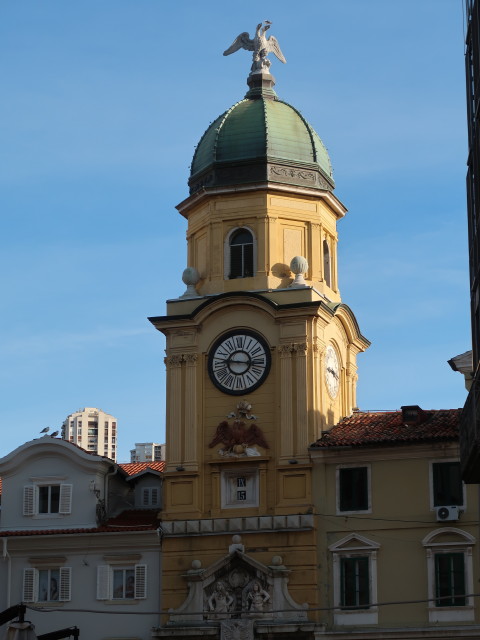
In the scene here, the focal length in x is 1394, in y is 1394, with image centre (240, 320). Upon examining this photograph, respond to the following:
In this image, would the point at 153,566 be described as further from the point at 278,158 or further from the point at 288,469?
the point at 278,158

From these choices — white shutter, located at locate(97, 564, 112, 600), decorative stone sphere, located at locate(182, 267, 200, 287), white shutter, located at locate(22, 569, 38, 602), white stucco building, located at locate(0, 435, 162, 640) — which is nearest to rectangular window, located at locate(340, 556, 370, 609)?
white stucco building, located at locate(0, 435, 162, 640)

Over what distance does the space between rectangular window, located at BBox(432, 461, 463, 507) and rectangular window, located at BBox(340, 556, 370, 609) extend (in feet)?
10.0

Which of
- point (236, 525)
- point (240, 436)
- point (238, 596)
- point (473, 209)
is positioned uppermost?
point (473, 209)

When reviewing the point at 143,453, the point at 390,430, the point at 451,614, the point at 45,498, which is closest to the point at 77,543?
the point at 45,498

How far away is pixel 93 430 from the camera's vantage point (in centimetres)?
10250

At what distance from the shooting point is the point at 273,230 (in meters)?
49.4

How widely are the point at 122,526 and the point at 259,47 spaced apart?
1897cm

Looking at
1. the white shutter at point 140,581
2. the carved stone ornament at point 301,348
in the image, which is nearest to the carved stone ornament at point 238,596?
the white shutter at point 140,581

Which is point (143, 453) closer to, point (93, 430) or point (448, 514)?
point (93, 430)

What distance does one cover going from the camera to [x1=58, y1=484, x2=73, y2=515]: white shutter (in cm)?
4809

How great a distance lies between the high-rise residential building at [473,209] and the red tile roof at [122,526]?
15.7m

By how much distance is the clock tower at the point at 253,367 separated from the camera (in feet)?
149

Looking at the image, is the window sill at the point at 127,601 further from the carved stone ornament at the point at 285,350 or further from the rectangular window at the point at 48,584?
the carved stone ornament at the point at 285,350

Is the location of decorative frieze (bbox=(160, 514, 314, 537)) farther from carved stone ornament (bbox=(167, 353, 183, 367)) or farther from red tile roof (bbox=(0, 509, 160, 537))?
carved stone ornament (bbox=(167, 353, 183, 367))
